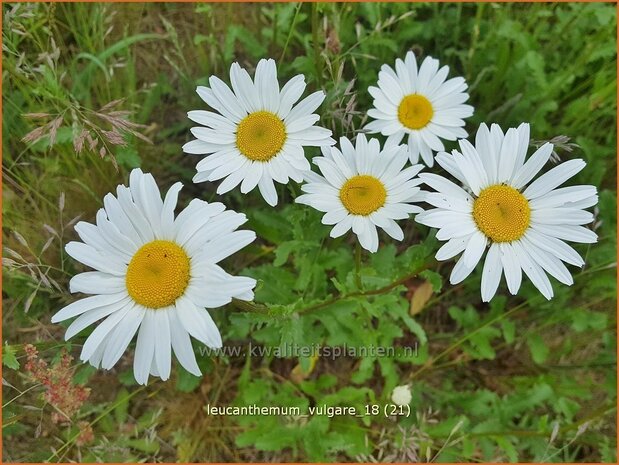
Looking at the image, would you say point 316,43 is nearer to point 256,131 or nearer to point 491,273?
point 256,131

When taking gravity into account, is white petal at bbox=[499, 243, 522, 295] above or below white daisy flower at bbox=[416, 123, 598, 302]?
below

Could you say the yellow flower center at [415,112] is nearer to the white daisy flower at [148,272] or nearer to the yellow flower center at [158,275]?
the white daisy flower at [148,272]

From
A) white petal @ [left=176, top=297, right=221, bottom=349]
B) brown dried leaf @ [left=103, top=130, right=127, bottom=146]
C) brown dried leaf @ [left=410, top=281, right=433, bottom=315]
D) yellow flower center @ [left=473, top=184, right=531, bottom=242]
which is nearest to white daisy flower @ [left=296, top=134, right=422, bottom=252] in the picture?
yellow flower center @ [left=473, top=184, right=531, bottom=242]

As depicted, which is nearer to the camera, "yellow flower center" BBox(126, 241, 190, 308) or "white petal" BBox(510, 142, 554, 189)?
"yellow flower center" BBox(126, 241, 190, 308)

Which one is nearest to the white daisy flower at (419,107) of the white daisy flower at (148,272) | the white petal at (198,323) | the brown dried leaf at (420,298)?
the brown dried leaf at (420,298)

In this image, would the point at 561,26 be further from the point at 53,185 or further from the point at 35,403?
the point at 35,403

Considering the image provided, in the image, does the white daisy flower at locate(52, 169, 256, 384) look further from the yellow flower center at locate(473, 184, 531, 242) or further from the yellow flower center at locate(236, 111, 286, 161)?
the yellow flower center at locate(473, 184, 531, 242)

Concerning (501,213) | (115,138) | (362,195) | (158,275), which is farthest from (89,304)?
(501,213)
